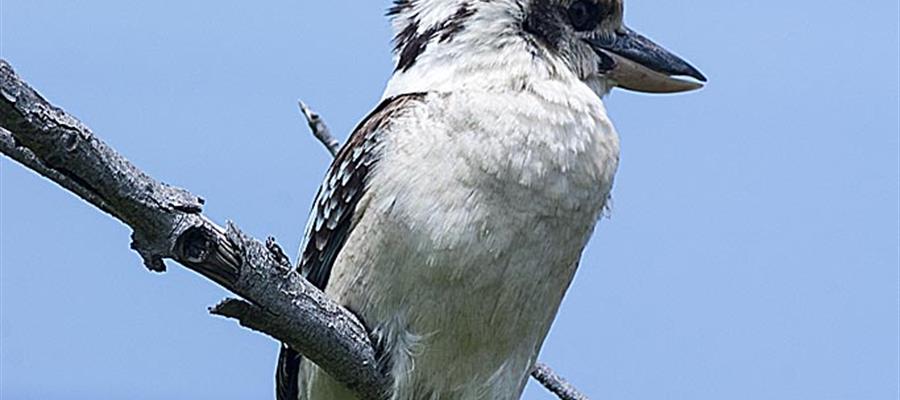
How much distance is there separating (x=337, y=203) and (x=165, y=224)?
2.92ft

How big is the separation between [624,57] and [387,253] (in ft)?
2.01

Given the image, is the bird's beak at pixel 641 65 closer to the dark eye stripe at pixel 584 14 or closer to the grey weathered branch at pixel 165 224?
the dark eye stripe at pixel 584 14

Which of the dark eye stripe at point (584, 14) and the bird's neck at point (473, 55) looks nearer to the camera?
the bird's neck at point (473, 55)

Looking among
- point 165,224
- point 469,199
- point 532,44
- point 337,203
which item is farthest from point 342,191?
point 165,224

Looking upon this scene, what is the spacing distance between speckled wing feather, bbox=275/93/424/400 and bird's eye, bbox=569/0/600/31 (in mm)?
331

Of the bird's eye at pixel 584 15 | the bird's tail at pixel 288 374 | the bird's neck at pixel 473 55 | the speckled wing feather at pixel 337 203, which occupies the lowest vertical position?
the bird's tail at pixel 288 374

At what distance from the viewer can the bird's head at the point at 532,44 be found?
2506 mm

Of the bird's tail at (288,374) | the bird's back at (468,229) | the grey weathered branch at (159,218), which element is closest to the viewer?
the grey weathered branch at (159,218)

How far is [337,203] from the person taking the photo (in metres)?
2.47

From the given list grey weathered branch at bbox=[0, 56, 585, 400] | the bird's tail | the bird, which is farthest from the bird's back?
grey weathered branch at bbox=[0, 56, 585, 400]

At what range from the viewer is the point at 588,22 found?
8.59 feet

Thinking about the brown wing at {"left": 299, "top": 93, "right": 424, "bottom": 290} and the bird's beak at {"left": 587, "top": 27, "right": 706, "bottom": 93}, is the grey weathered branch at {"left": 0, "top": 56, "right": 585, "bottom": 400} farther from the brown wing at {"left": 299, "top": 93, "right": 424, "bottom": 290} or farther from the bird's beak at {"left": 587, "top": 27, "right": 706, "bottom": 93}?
the bird's beak at {"left": 587, "top": 27, "right": 706, "bottom": 93}

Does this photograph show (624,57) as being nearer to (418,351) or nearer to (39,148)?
(418,351)

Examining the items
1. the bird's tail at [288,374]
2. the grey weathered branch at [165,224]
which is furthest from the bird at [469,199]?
the grey weathered branch at [165,224]
